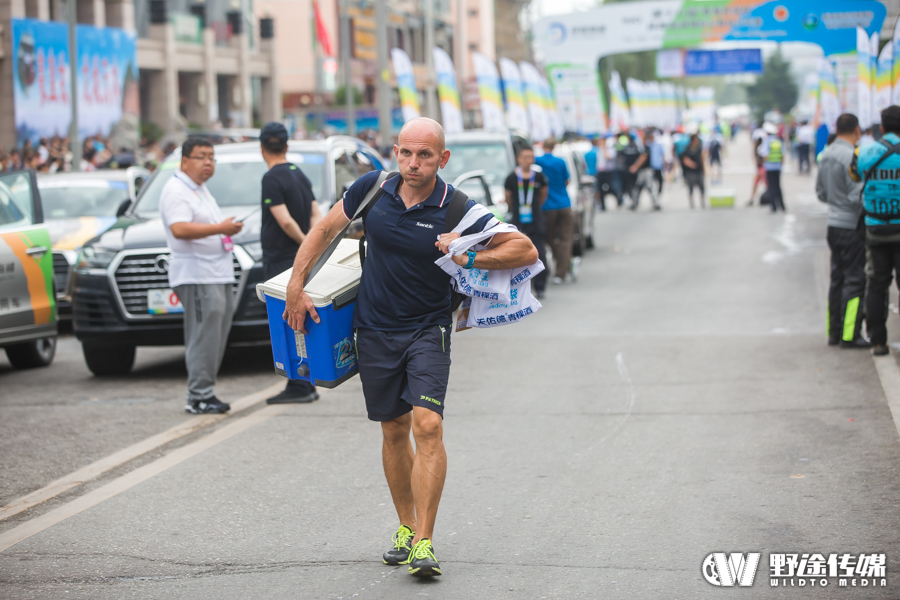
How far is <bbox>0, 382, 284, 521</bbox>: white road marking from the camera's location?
19.9 feet

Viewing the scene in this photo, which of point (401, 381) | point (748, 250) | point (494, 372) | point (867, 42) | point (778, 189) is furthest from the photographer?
point (778, 189)

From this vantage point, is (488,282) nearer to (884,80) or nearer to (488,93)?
(884,80)

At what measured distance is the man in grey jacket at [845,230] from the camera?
984 centimetres

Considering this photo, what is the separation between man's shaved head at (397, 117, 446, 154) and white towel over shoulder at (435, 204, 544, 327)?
32 cm

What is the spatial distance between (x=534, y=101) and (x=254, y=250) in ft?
83.3

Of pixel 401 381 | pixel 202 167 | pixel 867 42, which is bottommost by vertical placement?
pixel 401 381

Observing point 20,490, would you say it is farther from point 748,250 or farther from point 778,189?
point 778,189

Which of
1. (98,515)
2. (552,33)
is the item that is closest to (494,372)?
(98,515)

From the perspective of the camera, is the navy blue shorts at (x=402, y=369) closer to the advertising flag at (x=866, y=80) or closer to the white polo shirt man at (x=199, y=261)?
the white polo shirt man at (x=199, y=261)

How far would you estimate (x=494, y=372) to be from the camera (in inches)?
380

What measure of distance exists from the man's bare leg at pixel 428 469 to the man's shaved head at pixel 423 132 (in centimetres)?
112

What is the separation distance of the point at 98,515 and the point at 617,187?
26756 millimetres

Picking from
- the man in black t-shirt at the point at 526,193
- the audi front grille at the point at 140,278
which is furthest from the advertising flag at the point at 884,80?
the audi front grille at the point at 140,278

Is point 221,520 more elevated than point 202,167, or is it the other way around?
point 202,167
